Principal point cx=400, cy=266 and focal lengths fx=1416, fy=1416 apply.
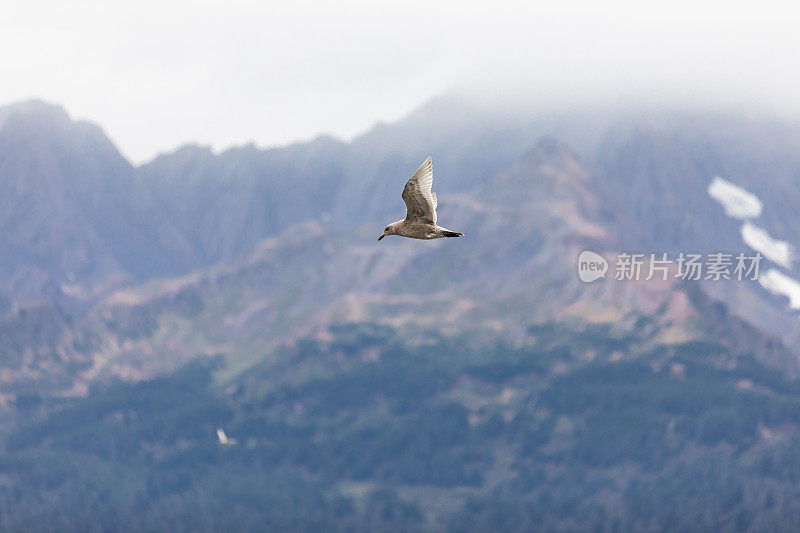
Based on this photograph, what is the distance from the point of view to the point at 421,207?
7394 centimetres

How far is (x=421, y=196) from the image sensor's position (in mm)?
73125

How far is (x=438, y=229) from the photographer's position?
71.5 metres

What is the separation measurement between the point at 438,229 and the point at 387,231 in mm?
5645

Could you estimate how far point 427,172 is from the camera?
72625 mm

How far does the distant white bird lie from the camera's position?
7256cm

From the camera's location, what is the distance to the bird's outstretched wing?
2854 inches

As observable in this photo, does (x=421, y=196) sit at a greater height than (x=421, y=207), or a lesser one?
greater

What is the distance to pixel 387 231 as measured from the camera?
76500mm

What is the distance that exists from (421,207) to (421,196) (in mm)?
973

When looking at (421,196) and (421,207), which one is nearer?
(421,196)

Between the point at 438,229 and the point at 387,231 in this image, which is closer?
the point at 438,229

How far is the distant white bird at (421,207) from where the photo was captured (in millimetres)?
72562
